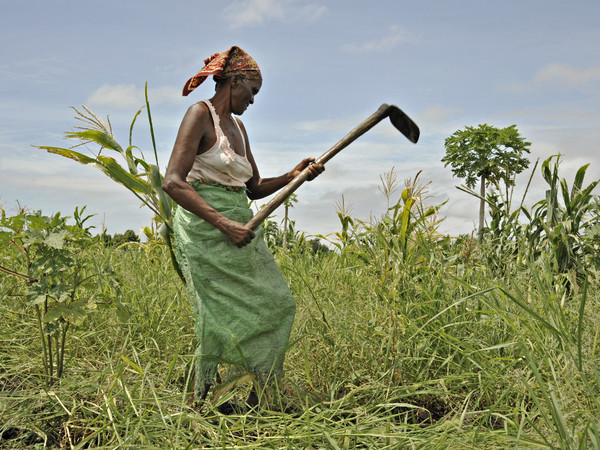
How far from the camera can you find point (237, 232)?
236cm

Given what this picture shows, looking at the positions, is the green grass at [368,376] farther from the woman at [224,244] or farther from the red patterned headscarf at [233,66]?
the red patterned headscarf at [233,66]

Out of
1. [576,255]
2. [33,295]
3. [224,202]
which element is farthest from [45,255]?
[576,255]

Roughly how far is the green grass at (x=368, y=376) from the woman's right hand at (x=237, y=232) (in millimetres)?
540

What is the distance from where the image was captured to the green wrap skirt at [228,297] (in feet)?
7.97

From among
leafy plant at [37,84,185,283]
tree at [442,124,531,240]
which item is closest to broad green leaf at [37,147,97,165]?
leafy plant at [37,84,185,283]

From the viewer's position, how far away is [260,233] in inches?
100.0

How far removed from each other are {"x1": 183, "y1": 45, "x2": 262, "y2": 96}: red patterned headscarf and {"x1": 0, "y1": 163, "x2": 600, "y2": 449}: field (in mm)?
1069

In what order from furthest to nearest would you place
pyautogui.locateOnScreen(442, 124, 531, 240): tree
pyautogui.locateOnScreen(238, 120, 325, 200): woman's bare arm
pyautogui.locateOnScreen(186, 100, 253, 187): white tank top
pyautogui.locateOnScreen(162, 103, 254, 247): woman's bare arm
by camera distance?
pyautogui.locateOnScreen(442, 124, 531, 240): tree, pyautogui.locateOnScreen(238, 120, 325, 200): woman's bare arm, pyautogui.locateOnScreen(186, 100, 253, 187): white tank top, pyautogui.locateOnScreen(162, 103, 254, 247): woman's bare arm

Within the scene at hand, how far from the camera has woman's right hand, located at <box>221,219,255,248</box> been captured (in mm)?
2361

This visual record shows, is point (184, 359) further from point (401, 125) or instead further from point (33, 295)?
point (401, 125)

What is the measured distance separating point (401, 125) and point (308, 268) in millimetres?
2028

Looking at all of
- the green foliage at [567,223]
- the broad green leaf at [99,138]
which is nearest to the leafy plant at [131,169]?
the broad green leaf at [99,138]

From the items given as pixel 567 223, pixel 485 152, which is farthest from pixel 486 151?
pixel 567 223

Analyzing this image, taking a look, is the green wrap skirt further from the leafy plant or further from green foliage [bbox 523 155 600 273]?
green foliage [bbox 523 155 600 273]
